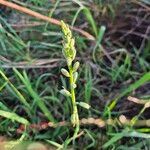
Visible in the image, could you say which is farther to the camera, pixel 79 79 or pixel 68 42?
pixel 79 79

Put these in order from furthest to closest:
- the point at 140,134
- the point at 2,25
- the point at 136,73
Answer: the point at 2,25
the point at 136,73
the point at 140,134

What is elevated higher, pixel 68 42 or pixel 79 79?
pixel 68 42

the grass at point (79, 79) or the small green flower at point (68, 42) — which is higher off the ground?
the small green flower at point (68, 42)

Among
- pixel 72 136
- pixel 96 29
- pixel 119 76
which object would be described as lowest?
pixel 72 136

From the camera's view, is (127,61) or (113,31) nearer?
(127,61)

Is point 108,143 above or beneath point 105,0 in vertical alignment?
beneath

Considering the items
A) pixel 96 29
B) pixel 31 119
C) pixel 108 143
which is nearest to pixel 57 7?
pixel 96 29

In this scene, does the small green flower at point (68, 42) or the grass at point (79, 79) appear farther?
the grass at point (79, 79)

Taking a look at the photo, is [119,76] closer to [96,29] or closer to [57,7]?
[96,29]
